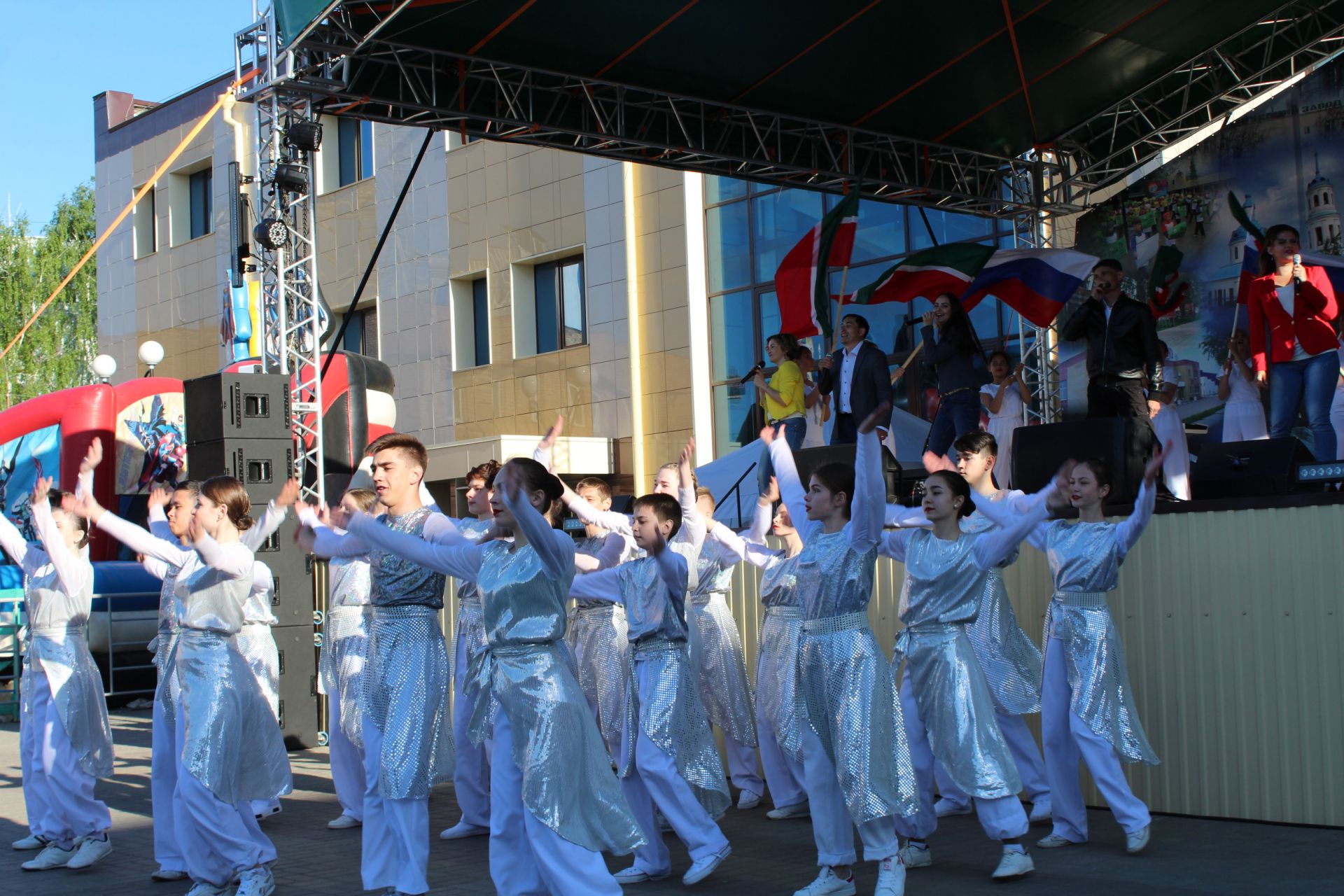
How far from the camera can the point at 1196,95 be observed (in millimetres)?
11336

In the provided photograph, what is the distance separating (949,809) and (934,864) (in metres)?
1.21

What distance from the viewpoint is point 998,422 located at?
11.6 metres

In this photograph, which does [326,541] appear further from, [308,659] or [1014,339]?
[1014,339]

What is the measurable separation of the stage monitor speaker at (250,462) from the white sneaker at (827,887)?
5788 mm

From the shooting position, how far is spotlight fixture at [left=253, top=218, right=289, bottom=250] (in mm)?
10641

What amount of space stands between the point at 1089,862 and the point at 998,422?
6.01 meters

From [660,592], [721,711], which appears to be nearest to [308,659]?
[721,711]

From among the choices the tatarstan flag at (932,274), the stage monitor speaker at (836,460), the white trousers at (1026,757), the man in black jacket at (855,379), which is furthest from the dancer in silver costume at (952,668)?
the tatarstan flag at (932,274)

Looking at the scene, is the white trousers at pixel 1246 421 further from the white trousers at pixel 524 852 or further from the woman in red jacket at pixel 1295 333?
the white trousers at pixel 524 852

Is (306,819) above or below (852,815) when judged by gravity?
below

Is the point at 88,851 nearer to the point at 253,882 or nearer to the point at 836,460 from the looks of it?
the point at 253,882

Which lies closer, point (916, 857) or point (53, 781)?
point (916, 857)

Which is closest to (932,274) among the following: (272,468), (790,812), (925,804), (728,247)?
(790,812)

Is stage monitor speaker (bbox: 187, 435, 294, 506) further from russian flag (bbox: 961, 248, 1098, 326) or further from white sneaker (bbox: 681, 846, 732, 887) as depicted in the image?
russian flag (bbox: 961, 248, 1098, 326)
